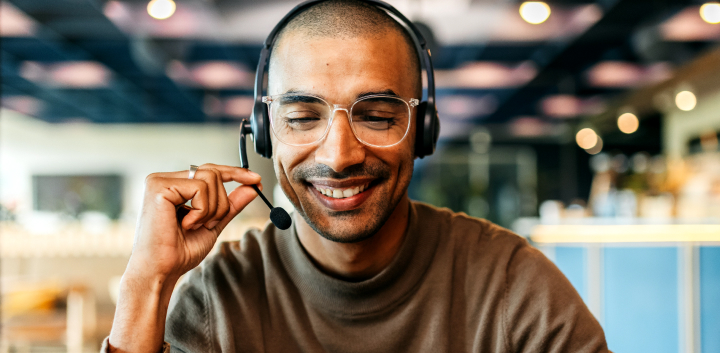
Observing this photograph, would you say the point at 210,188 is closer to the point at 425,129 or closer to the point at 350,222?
the point at 350,222

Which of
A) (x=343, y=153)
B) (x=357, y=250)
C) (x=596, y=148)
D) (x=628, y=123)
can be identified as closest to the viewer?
(x=343, y=153)

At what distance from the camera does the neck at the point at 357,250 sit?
103 cm

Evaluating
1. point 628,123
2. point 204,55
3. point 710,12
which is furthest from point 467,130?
point 710,12

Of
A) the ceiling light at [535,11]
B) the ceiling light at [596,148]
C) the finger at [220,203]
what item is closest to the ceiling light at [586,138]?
the ceiling light at [596,148]

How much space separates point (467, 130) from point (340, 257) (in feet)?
35.7

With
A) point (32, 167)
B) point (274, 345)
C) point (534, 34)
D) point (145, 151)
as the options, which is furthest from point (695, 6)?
point (32, 167)

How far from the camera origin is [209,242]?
1.04 metres

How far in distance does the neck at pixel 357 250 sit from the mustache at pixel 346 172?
0.49 ft

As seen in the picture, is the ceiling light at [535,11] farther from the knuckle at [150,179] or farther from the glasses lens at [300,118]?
the knuckle at [150,179]

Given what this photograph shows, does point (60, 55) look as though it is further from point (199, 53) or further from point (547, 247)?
point (547, 247)

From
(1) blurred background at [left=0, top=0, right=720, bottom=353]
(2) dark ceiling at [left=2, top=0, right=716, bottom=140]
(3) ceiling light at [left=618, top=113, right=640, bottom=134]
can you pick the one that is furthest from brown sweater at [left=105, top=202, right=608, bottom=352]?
(3) ceiling light at [left=618, top=113, right=640, bottom=134]

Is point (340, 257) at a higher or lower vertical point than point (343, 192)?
lower

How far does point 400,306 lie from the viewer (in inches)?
40.5

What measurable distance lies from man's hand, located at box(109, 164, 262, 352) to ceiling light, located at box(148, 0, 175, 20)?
3.93 m
